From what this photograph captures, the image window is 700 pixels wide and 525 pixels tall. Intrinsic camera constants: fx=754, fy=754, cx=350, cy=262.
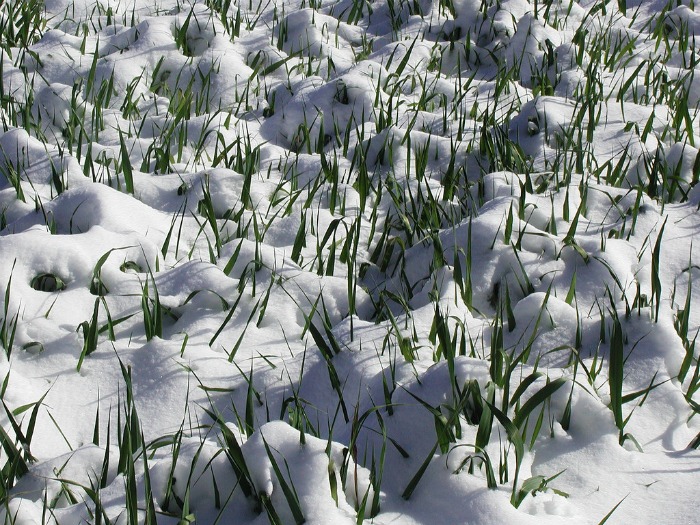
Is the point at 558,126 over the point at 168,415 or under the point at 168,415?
over

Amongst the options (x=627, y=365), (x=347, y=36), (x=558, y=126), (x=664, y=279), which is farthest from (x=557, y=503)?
(x=347, y=36)

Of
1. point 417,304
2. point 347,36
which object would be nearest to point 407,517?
point 417,304

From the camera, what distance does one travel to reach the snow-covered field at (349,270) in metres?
1.40

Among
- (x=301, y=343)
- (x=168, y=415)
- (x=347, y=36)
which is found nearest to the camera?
(x=168, y=415)

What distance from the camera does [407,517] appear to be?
1.37 m

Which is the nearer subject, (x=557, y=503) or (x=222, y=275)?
(x=557, y=503)

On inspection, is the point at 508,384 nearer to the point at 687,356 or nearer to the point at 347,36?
the point at 687,356

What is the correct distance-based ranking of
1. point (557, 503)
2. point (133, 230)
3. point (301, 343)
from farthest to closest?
point (133, 230), point (301, 343), point (557, 503)

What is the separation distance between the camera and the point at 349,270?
1911 millimetres

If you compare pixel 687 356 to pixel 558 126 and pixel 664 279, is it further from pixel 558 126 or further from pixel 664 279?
pixel 558 126

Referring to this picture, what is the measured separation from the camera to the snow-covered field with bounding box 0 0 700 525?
1.40 m

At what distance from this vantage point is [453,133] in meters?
2.89

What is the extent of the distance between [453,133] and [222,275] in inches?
48.3

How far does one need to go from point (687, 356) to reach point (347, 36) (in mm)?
2586
